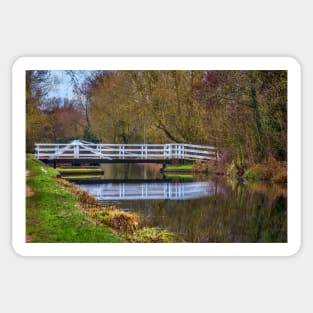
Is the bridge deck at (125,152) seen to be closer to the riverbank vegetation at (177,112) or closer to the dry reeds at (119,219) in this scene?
the riverbank vegetation at (177,112)

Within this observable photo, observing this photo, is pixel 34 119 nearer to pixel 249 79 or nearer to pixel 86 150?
pixel 86 150

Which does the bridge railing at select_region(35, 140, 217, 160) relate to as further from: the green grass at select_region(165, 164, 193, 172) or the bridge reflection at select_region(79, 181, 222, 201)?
the bridge reflection at select_region(79, 181, 222, 201)

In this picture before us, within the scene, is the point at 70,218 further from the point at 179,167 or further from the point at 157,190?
the point at 179,167

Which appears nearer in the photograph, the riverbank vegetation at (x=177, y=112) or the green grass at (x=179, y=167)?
the riverbank vegetation at (x=177, y=112)

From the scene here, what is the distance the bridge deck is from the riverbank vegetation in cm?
7

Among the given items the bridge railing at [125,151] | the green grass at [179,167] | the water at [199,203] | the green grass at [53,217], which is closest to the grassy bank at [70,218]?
the green grass at [53,217]

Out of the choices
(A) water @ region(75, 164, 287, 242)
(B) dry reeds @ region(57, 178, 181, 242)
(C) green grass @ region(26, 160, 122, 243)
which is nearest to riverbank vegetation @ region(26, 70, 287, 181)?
(A) water @ region(75, 164, 287, 242)

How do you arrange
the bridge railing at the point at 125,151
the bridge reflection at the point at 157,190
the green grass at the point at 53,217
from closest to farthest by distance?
1. the green grass at the point at 53,217
2. the bridge railing at the point at 125,151
3. the bridge reflection at the point at 157,190

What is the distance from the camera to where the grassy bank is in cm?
702

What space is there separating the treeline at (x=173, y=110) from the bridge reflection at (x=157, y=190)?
0.48 m

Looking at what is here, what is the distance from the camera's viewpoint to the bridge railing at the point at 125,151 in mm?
7410

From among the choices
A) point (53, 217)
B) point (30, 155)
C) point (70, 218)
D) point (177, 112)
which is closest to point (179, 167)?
point (177, 112)

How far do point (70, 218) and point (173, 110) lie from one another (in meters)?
1.68

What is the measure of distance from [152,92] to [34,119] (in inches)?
53.5
